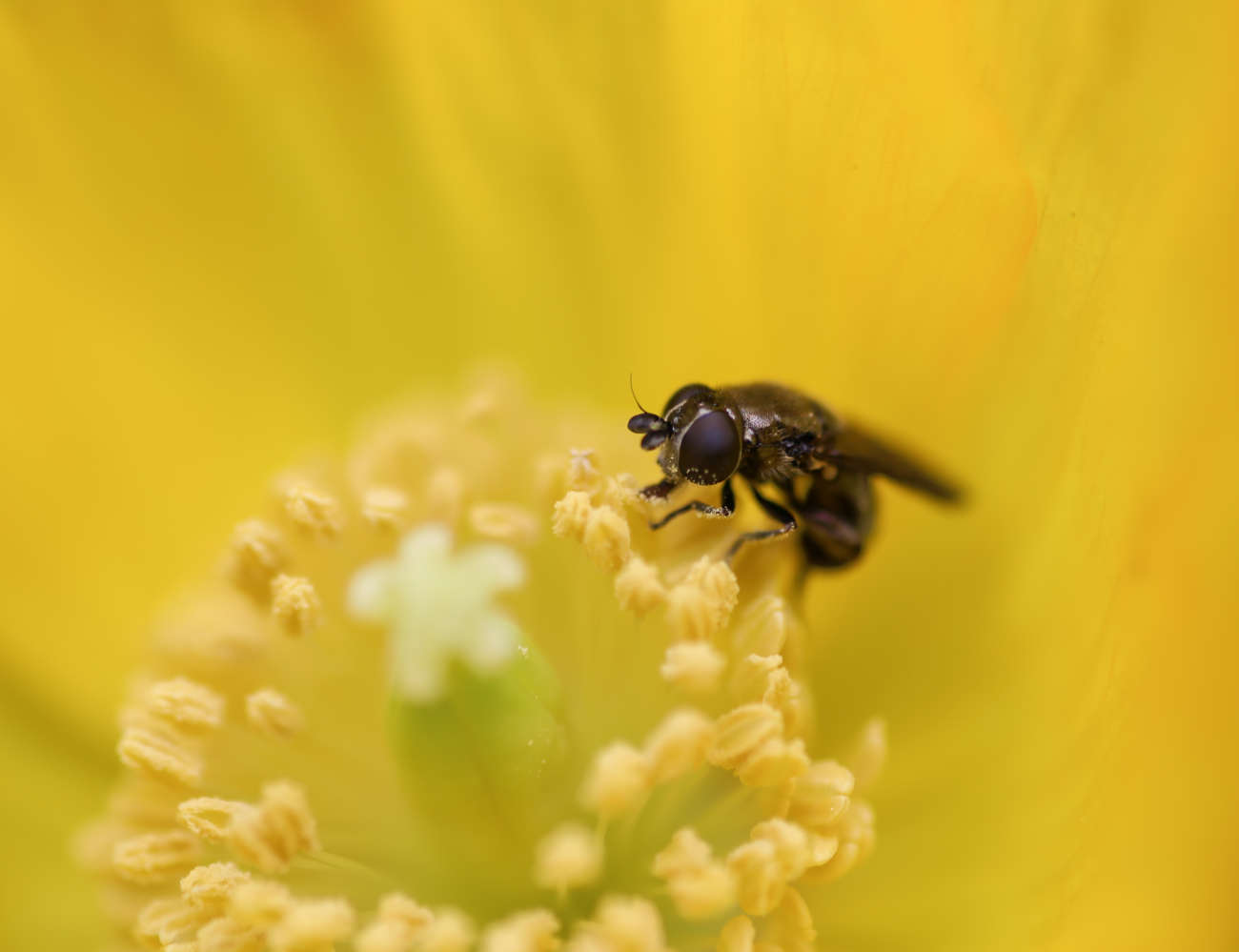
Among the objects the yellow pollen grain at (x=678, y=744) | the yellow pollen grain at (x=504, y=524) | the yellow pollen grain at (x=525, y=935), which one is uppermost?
the yellow pollen grain at (x=504, y=524)

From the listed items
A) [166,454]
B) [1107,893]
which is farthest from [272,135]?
[1107,893]

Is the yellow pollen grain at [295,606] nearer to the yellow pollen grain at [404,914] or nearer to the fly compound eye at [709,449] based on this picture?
the yellow pollen grain at [404,914]

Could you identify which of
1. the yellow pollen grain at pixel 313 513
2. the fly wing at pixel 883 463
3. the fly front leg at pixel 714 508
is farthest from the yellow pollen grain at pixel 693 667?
the yellow pollen grain at pixel 313 513

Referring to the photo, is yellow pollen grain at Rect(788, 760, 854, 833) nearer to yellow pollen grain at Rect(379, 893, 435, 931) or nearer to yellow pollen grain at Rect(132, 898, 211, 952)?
yellow pollen grain at Rect(379, 893, 435, 931)

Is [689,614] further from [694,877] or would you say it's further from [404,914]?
[404,914]

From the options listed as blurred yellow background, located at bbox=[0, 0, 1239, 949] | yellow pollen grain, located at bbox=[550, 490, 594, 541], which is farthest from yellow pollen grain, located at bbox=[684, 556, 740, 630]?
blurred yellow background, located at bbox=[0, 0, 1239, 949]

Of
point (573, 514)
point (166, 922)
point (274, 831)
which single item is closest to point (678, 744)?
point (573, 514)

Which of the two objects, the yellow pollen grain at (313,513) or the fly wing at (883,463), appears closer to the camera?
the fly wing at (883,463)
